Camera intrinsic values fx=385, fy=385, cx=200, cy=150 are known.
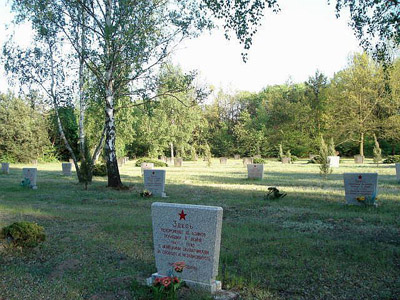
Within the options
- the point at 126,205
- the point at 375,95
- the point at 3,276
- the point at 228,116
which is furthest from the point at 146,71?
the point at 228,116

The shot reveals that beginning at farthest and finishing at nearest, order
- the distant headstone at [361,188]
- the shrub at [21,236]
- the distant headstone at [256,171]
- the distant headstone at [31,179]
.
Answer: the distant headstone at [256,171]
the distant headstone at [31,179]
the distant headstone at [361,188]
the shrub at [21,236]

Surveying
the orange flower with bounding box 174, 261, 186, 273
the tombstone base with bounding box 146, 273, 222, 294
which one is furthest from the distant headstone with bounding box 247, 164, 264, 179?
the orange flower with bounding box 174, 261, 186, 273

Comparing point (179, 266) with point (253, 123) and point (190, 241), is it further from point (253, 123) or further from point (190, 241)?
point (253, 123)

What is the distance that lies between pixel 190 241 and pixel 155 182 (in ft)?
33.1

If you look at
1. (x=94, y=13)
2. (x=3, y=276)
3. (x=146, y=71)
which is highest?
(x=94, y=13)

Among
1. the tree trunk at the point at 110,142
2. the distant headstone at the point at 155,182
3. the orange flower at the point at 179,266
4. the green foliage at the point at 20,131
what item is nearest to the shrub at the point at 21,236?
the orange flower at the point at 179,266

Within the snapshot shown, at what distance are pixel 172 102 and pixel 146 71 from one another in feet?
99.7

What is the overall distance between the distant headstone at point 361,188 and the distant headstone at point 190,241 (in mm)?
7737

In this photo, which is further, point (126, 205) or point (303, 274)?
point (126, 205)

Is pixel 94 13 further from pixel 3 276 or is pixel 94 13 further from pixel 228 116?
pixel 228 116

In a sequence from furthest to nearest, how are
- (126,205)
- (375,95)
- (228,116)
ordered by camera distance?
(228,116)
(375,95)
(126,205)

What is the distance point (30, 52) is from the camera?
1859 cm

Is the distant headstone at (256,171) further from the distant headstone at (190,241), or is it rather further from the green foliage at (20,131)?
the green foliage at (20,131)

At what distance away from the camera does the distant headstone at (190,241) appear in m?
4.62
